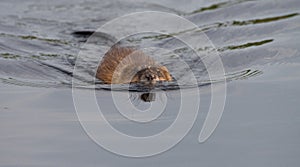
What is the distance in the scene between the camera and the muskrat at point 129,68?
7812 millimetres

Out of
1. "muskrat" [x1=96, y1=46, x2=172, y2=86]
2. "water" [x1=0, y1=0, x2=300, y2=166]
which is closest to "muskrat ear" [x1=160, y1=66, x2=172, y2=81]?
"muskrat" [x1=96, y1=46, x2=172, y2=86]

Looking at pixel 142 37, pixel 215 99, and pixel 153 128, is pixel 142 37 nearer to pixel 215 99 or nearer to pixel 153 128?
pixel 215 99

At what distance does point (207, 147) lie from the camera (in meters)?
5.64

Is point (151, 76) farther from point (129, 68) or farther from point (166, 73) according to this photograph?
point (129, 68)

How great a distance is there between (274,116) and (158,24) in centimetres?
482

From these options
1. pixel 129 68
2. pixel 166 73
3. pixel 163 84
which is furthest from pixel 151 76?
pixel 129 68

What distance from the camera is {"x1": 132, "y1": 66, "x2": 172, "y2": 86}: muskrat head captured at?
25.3ft

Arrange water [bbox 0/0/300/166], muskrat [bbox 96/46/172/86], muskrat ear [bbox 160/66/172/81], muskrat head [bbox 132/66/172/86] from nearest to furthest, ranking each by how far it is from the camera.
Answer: water [bbox 0/0/300/166], muskrat head [bbox 132/66/172/86], muskrat [bbox 96/46/172/86], muskrat ear [bbox 160/66/172/81]

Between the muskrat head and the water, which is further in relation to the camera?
the muskrat head

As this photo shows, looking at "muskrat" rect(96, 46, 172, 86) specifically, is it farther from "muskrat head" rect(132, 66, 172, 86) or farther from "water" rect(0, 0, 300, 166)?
"water" rect(0, 0, 300, 166)

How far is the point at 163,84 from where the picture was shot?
25.1 ft

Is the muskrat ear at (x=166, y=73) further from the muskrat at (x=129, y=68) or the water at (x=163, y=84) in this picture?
the water at (x=163, y=84)

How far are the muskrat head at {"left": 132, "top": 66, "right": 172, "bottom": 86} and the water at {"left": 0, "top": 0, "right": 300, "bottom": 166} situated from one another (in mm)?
153

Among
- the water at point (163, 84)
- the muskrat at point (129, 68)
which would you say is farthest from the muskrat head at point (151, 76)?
the water at point (163, 84)
